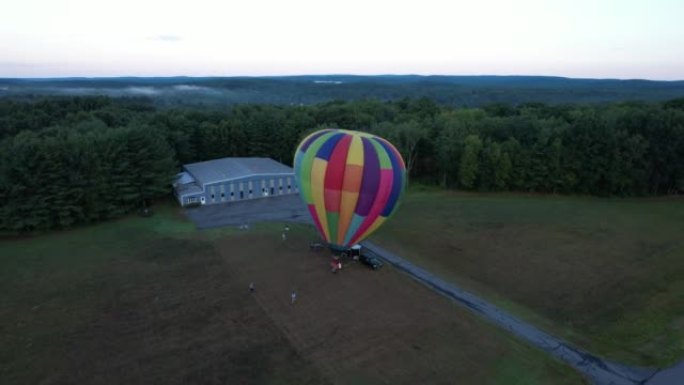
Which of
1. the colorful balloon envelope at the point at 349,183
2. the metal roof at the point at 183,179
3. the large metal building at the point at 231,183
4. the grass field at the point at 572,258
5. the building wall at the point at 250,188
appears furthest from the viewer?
the metal roof at the point at 183,179

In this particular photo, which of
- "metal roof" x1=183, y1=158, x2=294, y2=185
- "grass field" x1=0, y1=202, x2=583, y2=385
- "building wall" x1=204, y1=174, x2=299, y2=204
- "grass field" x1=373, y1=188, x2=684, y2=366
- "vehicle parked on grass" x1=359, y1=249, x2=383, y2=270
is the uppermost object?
"metal roof" x1=183, y1=158, x2=294, y2=185

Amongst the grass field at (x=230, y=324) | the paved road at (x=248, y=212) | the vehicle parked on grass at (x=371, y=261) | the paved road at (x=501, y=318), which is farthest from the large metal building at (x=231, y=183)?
the vehicle parked on grass at (x=371, y=261)

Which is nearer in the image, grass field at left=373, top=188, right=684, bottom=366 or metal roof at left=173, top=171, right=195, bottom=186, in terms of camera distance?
grass field at left=373, top=188, right=684, bottom=366

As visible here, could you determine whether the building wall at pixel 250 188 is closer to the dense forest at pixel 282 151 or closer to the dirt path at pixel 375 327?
the dense forest at pixel 282 151

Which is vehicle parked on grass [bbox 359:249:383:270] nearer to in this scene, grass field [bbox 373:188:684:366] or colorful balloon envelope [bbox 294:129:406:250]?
colorful balloon envelope [bbox 294:129:406:250]

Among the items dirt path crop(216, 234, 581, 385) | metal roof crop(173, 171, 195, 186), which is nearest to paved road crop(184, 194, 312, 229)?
metal roof crop(173, 171, 195, 186)

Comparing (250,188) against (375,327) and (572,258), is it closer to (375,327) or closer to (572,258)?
(375,327)

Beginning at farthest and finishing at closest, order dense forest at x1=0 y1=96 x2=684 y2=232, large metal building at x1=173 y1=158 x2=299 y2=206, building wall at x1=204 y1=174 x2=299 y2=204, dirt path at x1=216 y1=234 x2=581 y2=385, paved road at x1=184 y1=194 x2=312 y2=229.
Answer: building wall at x1=204 y1=174 x2=299 y2=204, large metal building at x1=173 y1=158 x2=299 y2=206, paved road at x1=184 y1=194 x2=312 y2=229, dense forest at x1=0 y1=96 x2=684 y2=232, dirt path at x1=216 y1=234 x2=581 y2=385
